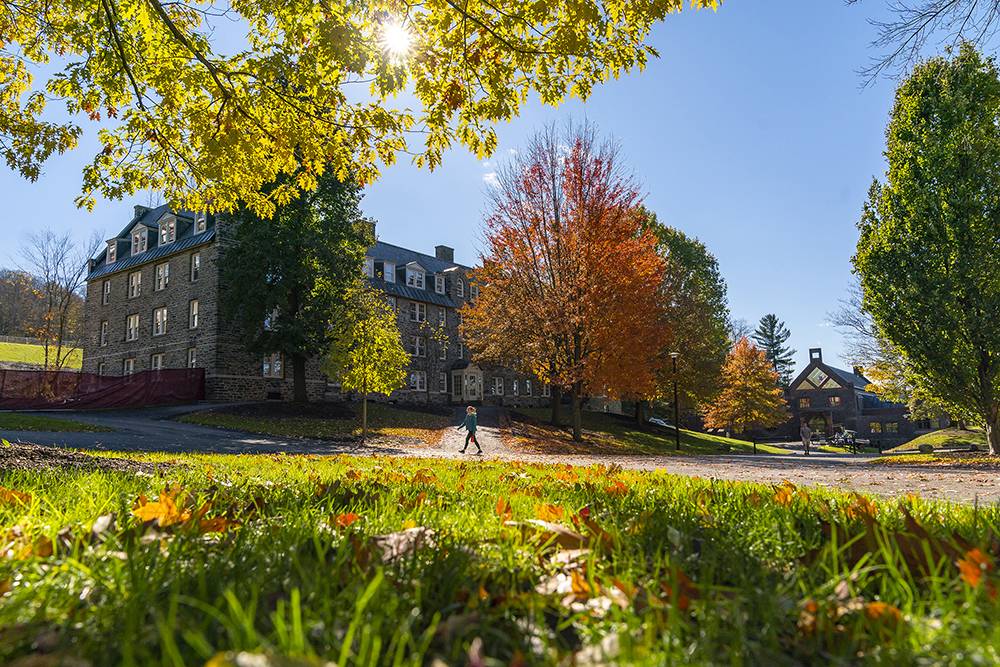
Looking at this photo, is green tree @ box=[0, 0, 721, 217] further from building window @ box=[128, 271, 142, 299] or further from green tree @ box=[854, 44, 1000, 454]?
building window @ box=[128, 271, 142, 299]

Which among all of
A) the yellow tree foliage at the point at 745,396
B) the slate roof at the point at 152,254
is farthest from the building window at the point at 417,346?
the yellow tree foliage at the point at 745,396

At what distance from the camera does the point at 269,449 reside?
45.6ft

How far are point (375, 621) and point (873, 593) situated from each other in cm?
145

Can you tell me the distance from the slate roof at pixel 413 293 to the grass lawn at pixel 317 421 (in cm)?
1156

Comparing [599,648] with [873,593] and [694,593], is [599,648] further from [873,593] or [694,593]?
[873,593]

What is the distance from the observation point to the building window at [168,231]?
111ft

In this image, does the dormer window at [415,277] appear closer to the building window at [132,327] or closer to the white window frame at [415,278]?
the white window frame at [415,278]

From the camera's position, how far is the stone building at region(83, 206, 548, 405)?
30.0m

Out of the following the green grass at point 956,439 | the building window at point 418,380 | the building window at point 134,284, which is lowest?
the green grass at point 956,439

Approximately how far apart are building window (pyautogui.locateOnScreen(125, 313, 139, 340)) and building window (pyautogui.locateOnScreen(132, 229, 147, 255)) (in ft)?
14.2

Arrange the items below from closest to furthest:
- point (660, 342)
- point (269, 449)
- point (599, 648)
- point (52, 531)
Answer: point (599, 648), point (52, 531), point (269, 449), point (660, 342)

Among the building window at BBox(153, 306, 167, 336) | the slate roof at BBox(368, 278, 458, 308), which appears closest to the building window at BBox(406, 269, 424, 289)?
the slate roof at BBox(368, 278, 458, 308)

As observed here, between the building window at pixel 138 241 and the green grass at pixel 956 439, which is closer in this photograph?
the green grass at pixel 956 439

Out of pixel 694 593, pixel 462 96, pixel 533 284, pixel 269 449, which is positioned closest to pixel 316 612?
pixel 694 593
